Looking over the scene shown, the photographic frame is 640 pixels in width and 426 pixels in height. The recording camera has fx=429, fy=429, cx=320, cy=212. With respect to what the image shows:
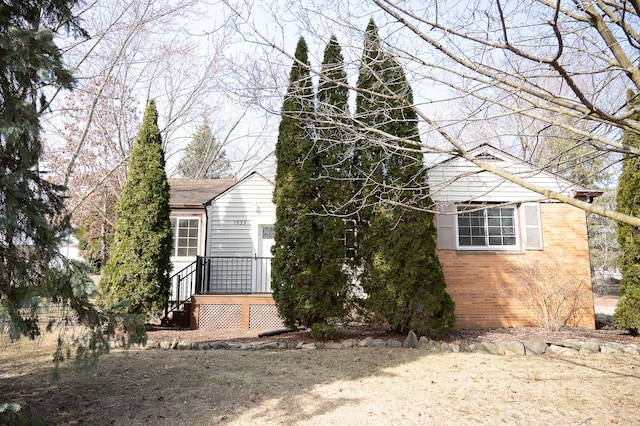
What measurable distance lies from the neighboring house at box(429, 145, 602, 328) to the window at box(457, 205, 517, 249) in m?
0.02

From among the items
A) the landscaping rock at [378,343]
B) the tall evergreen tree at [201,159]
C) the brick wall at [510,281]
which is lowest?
the landscaping rock at [378,343]

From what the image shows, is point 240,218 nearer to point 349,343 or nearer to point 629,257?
point 349,343

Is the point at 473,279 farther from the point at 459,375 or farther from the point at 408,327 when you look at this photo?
the point at 459,375

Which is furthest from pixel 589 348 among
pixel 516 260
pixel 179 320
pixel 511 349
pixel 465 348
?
pixel 179 320

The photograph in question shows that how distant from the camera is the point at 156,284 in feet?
33.2

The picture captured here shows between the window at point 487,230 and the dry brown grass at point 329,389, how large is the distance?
3.74 metres

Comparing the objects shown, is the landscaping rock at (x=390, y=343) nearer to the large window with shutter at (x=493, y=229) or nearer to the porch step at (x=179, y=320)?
the large window with shutter at (x=493, y=229)

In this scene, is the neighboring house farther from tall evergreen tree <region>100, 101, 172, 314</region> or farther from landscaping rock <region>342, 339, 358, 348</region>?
tall evergreen tree <region>100, 101, 172, 314</region>

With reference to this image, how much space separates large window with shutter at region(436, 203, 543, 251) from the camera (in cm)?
1016

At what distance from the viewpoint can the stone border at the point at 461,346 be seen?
721 centimetres

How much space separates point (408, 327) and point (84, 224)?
61.3 feet

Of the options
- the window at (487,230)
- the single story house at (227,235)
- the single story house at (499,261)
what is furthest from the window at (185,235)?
the window at (487,230)

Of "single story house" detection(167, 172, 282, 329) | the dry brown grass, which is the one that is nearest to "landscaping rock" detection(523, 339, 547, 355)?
the dry brown grass

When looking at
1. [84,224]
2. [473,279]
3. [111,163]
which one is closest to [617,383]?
[473,279]
